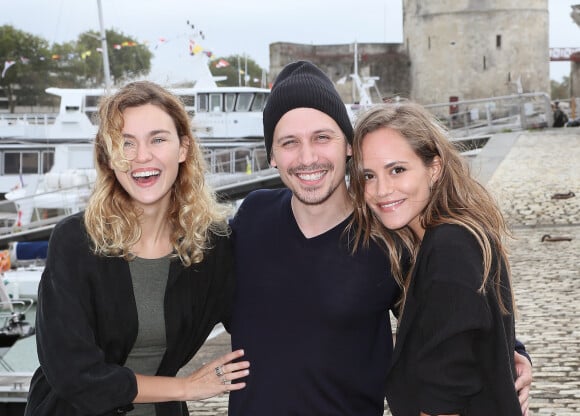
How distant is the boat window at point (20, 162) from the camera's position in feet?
87.8

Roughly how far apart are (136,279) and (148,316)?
0.37ft

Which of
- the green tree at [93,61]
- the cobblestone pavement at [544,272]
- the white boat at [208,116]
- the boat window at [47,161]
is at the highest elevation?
the green tree at [93,61]

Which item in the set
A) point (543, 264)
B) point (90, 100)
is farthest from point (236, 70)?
point (543, 264)

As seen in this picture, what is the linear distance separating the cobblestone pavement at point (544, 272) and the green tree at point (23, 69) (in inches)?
1798

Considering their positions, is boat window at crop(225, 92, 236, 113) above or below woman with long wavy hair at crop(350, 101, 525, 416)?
above

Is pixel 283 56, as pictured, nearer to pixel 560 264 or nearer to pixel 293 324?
pixel 560 264

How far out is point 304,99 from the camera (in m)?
2.74

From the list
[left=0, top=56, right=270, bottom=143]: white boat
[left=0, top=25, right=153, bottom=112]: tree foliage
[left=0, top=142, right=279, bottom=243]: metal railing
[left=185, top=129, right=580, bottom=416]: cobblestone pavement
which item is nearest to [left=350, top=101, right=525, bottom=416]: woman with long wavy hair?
[left=185, top=129, right=580, bottom=416]: cobblestone pavement

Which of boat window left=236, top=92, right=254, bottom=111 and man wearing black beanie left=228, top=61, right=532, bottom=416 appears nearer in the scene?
man wearing black beanie left=228, top=61, right=532, bottom=416

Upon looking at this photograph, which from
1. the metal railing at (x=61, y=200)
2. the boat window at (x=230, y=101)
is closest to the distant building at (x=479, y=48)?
the boat window at (x=230, y=101)

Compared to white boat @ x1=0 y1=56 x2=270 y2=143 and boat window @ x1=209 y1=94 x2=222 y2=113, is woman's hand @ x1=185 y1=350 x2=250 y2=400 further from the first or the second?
boat window @ x1=209 y1=94 x2=222 y2=113

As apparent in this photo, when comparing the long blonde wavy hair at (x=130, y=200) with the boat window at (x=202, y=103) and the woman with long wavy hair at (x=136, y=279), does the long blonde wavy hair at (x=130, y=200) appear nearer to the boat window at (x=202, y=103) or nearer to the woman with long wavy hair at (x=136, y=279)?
the woman with long wavy hair at (x=136, y=279)

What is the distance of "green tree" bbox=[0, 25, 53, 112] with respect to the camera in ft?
187

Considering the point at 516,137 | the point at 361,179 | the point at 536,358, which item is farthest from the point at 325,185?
the point at 516,137
